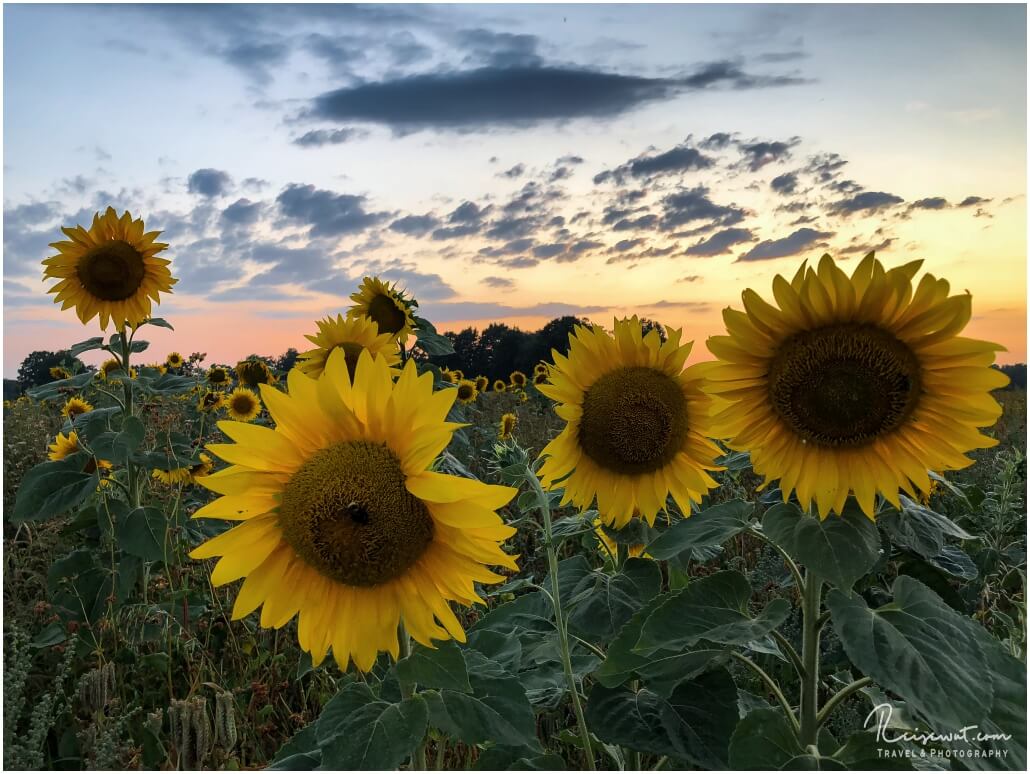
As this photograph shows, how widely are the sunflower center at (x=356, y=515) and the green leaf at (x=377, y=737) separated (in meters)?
0.24

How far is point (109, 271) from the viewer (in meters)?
4.40

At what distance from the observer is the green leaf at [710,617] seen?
1575 millimetres

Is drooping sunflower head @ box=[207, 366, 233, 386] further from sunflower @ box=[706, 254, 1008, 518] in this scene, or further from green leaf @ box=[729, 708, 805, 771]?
green leaf @ box=[729, 708, 805, 771]

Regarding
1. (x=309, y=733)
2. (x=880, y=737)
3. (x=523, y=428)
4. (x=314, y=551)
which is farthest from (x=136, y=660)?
(x=523, y=428)

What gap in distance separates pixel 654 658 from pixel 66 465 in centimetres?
336

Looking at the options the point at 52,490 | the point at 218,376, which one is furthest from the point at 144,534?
the point at 218,376

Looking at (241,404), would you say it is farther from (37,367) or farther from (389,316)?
(37,367)

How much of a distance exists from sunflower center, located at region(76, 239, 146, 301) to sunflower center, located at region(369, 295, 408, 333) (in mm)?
1413

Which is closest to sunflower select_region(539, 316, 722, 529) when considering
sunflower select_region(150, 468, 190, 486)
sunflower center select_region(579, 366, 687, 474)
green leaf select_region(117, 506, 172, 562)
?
sunflower center select_region(579, 366, 687, 474)

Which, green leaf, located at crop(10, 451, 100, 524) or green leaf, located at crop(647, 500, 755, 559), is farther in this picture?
green leaf, located at crop(10, 451, 100, 524)

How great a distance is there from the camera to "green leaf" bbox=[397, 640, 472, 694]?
1.39 m

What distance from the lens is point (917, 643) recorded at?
147cm

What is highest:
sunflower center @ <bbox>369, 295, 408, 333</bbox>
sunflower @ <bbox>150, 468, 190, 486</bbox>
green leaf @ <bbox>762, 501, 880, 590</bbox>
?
→ sunflower center @ <bbox>369, 295, 408, 333</bbox>

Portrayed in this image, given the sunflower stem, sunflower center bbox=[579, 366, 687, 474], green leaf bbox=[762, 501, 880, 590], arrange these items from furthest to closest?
1. sunflower center bbox=[579, 366, 687, 474]
2. the sunflower stem
3. green leaf bbox=[762, 501, 880, 590]
